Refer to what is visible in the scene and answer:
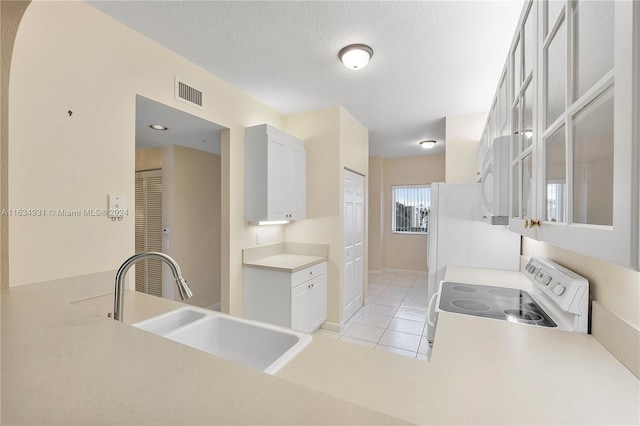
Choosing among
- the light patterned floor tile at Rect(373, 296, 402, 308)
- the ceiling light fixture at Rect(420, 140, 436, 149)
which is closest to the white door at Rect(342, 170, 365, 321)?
the light patterned floor tile at Rect(373, 296, 402, 308)

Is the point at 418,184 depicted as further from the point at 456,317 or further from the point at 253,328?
the point at 253,328

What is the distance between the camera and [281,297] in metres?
2.62

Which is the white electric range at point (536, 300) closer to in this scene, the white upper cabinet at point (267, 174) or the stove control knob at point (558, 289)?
the stove control knob at point (558, 289)

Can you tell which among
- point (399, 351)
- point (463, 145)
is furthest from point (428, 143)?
point (399, 351)

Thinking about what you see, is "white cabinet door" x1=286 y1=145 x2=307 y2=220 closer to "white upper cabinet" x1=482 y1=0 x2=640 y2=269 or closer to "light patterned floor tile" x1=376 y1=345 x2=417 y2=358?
"light patterned floor tile" x1=376 y1=345 x2=417 y2=358

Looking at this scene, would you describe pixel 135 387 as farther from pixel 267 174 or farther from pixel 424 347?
pixel 424 347

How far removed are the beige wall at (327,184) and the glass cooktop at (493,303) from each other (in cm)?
142

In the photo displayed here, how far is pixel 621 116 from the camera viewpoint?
51 centimetres

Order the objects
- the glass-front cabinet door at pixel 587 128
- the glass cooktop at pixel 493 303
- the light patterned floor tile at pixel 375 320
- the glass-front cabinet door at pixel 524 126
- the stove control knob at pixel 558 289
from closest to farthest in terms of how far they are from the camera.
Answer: the glass-front cabinet door at pixel 587 128 < the glass-front cabinet door at pixel 524 126 < the stove control knob at pixel 558 289 < the glass cooktop at pixel 493 303 < the light patterned floor tile at pixel 375 320

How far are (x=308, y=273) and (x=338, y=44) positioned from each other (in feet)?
6.82

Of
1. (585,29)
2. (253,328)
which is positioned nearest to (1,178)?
(253,328)

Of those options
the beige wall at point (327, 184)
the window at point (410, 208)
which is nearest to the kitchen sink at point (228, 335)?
the beige wall at point (327, 184)

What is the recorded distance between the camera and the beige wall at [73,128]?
1.36 m

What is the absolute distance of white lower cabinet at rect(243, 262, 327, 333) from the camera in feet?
8.57
